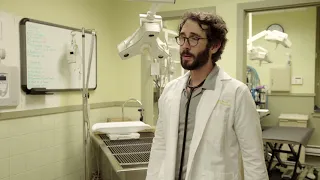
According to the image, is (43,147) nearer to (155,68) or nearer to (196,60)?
(155,68)

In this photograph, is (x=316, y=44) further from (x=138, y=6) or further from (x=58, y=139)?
(x=58, y=139)

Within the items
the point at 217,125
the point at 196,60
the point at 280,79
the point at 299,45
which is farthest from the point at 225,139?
the point at 299,45

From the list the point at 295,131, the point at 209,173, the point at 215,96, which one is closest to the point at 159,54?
the point at 215,96

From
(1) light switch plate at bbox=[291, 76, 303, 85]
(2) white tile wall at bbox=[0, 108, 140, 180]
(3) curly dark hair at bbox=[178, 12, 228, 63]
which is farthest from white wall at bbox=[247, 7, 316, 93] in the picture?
(3) curly dark hair at bbox=[178, 12, 228, 63]

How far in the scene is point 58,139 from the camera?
2898mm

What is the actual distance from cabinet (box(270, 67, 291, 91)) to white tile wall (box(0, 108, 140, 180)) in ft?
12.4

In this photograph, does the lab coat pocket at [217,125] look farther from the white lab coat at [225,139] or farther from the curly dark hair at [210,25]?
the curly dark hair at [210,25]

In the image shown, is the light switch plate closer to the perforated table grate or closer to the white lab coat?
the perforated table grate

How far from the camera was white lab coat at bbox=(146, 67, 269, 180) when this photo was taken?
133 cm

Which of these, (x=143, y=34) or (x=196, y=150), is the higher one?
(x=143, y=34)

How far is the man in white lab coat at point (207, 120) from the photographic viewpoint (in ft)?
4.39

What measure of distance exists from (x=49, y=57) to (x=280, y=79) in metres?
4.45

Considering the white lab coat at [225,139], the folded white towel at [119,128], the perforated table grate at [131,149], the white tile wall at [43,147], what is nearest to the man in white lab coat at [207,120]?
the white lab coat at [225,139]

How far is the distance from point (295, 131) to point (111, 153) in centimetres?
278
